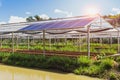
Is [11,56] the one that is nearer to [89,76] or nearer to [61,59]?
[61,59]

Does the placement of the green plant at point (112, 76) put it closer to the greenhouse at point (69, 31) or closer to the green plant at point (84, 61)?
the green plant at point (84, 61)

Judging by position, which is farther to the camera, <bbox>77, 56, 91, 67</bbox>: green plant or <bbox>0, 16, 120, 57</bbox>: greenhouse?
<bbox>0, 16, 120, 57</bbox>: greenhouse

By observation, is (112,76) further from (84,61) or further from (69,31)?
(69,31)

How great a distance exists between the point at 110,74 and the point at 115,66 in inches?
35.8

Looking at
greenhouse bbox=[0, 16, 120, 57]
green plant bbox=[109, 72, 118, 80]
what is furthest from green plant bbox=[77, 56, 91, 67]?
green plant bbox=[109, 72, 118, 80]

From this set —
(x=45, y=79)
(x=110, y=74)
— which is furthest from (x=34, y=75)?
(x=110, y=74)

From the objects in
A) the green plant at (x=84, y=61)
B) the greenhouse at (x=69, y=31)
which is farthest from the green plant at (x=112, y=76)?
the greenhouse at (x=69, y=31)

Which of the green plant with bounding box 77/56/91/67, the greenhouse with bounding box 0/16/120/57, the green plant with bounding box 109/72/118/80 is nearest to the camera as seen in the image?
the green plant with bounding box 109/72/118/80

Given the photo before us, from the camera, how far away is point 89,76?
9.19m

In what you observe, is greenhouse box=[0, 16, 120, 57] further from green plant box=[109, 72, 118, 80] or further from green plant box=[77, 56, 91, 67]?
green plant box=[109, 72, 118, 80]

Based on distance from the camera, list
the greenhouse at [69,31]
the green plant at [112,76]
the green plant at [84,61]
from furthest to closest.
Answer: the greenhouse at [69,31]
the green plant at [84,61]
the green plant at [112,76]

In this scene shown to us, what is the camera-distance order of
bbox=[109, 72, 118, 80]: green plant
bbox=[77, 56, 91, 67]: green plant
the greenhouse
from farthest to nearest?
the greenhouse, bbox=[77, 56, 91, 67]: green plant, bbox=[109, 72, 118, 80]: green plant

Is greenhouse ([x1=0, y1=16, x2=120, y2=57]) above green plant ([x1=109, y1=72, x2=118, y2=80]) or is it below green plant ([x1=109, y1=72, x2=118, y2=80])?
above

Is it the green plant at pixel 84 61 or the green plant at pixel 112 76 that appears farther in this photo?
the green plant at pixel 84 61
